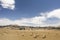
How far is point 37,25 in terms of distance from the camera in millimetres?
3938

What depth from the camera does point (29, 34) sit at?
12.8 ft

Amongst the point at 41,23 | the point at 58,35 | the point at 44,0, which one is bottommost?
the point at 58,35

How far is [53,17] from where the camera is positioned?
12.8 ft

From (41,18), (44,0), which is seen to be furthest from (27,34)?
(44,0)

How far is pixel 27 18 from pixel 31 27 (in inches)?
8.5

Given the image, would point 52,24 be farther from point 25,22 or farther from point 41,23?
point 25,22

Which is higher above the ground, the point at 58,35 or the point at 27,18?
the point at 27,18

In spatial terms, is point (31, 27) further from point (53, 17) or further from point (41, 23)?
point (53, 17)

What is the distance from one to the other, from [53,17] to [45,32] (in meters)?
0.36

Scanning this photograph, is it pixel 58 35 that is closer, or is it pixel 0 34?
pixel 58 35

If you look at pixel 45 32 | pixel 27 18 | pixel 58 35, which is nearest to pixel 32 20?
pixel 27 18

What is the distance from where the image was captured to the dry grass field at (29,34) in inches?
150

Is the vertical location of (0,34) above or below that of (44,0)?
below

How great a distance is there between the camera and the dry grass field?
380 cm
